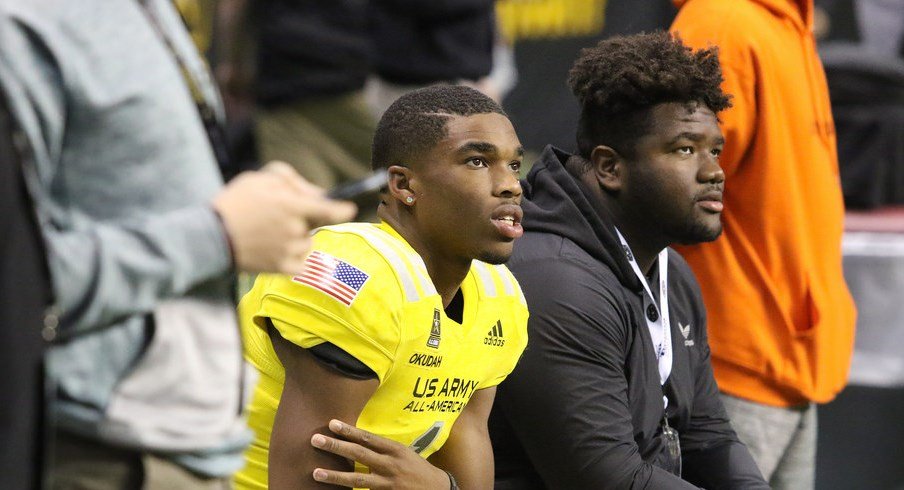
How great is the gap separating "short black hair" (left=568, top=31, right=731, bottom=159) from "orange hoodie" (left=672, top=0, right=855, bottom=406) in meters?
0.24

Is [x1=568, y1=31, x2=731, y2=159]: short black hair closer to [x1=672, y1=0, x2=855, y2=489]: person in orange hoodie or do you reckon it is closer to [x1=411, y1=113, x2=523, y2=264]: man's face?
[x1=672, y1=0, x2=855, y2=489]: person in orange hoodie

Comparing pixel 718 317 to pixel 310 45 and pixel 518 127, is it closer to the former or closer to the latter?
pixel 310 45

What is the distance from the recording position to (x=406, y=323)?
292 centimetres

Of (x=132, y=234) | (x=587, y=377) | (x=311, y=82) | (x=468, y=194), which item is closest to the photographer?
(x=132, y=234)

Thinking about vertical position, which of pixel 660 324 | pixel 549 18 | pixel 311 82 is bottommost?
pixel 549 18

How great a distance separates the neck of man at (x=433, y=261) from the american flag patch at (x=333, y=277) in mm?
273

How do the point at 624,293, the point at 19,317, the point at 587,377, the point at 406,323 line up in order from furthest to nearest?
the point at 624,293
the point at 587,377
the point at 406,323
the point at 19,317

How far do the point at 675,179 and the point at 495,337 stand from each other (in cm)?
71

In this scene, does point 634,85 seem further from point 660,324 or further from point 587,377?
point 587,377

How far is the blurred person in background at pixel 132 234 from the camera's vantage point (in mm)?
1950

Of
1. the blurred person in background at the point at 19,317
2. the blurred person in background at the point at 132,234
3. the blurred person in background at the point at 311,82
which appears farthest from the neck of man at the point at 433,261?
the blurred person in background at the point at 311,82

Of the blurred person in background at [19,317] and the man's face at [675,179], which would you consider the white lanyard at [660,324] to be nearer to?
the man's face at [675,179]

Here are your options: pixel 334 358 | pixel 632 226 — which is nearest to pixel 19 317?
pixel 334 358

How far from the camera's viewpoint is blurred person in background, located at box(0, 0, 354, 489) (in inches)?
76.8
